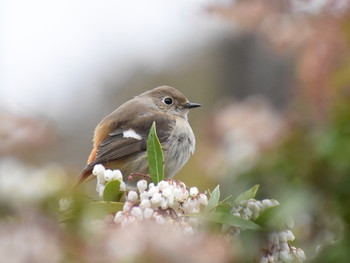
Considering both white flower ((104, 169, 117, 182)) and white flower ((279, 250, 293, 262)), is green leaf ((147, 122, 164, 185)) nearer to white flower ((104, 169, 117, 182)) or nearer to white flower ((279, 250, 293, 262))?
white flower ((104, 169, 117, 182))

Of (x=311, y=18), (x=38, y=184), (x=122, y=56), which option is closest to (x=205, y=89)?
(x=122, y=56)

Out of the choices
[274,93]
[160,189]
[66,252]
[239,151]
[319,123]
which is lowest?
[274,93]

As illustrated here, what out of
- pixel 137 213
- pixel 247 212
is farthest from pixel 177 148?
pixel 137 213

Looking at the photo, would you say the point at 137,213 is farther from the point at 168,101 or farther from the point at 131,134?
the point at 168,101

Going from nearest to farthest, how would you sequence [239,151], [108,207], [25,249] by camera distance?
[25,249]
[108,207]
[239,151]

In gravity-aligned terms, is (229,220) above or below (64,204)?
below

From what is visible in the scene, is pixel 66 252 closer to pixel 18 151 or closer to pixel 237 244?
pixel 237 244

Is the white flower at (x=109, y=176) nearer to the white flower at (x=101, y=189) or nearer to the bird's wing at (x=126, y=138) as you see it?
the white flower at (x=101, y=189)
